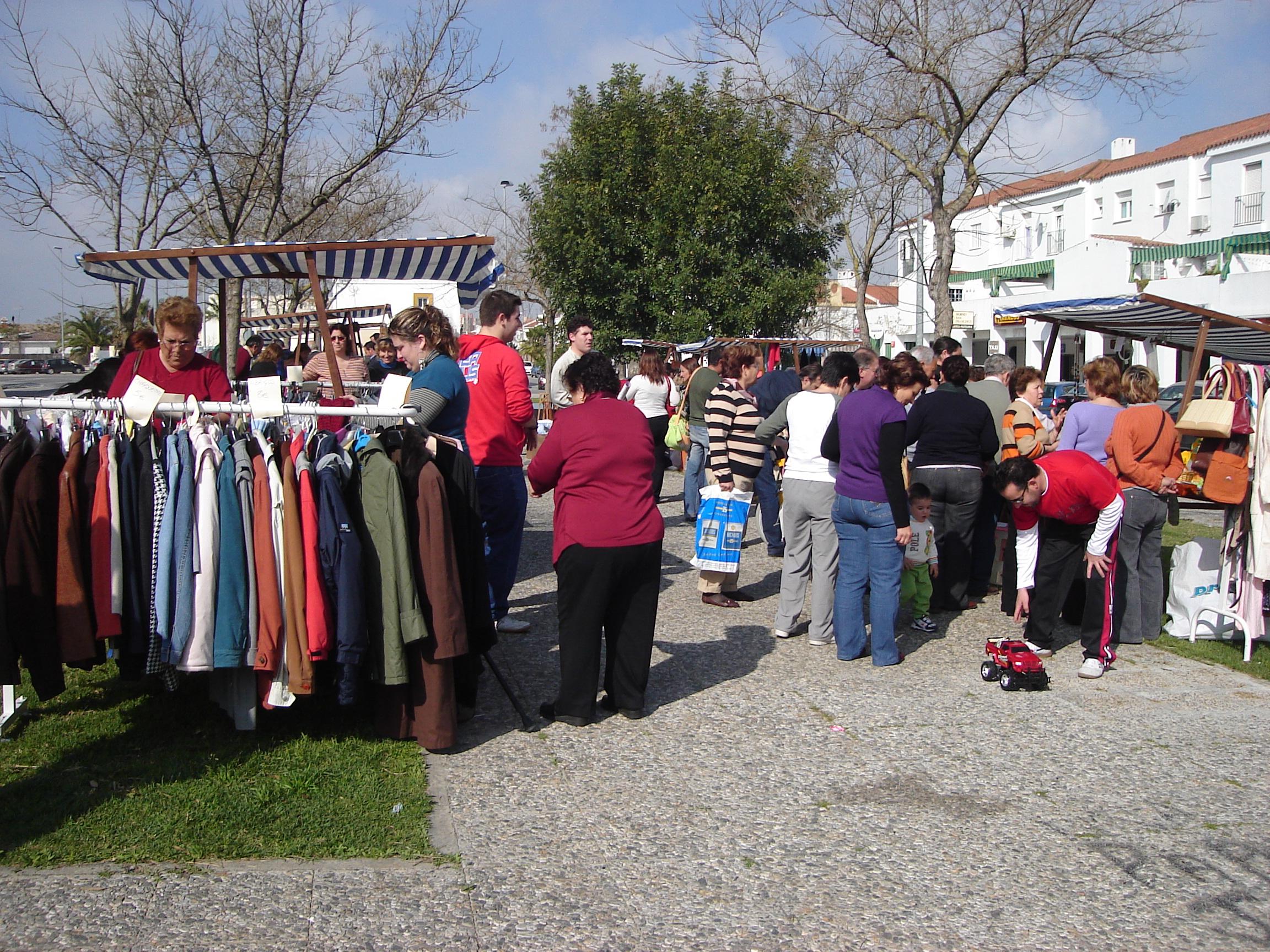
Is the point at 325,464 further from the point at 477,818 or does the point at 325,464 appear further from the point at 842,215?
the point at 842,215

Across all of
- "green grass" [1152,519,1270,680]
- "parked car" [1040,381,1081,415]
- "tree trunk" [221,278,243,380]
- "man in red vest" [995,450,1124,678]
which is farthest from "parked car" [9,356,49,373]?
"green grass" [1152,519,1270,680]

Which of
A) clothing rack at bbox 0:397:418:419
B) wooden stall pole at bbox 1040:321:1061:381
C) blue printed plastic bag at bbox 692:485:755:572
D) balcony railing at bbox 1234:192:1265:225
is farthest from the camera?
balcony railing at bbox 1234:192:1265:225

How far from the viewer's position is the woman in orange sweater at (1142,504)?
6738 mm

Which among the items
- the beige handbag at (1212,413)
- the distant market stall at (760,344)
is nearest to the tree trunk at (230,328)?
the beige handbag at (1212,413)

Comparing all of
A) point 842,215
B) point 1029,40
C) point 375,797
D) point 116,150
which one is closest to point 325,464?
point 375,797

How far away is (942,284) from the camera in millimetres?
19297

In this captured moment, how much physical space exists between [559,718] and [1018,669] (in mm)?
2597

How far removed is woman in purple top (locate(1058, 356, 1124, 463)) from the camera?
7.21 metres

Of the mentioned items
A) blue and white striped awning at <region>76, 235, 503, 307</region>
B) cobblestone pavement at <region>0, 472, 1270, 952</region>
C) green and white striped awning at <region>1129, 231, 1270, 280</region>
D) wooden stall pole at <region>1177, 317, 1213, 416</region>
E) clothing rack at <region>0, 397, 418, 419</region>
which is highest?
green and white striped awning at <region>1129, 231, 1270, 280</region>

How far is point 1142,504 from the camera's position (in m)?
6.76

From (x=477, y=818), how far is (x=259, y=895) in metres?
0.92

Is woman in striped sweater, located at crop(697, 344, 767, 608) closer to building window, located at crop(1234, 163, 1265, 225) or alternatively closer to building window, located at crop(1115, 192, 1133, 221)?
building window, located at crop(1234, 163, 1265, 225)

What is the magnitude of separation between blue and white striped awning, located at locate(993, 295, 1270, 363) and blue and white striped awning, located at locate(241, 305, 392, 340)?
995 centimetres

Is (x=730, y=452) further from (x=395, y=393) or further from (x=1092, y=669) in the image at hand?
(x=395, y=393)
